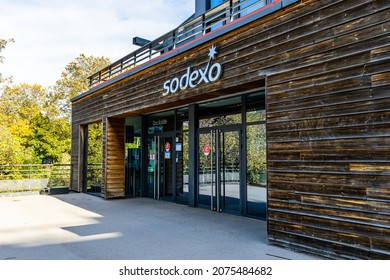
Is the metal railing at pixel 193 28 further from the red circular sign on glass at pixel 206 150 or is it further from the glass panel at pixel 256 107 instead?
the red circular sign on glass at pixel 206 150

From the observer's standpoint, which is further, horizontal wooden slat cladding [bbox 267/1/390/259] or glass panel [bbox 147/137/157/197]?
glass panel [bbox 147/137/157/197]

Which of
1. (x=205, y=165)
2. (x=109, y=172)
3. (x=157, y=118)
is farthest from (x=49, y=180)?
(x=205, y=165)

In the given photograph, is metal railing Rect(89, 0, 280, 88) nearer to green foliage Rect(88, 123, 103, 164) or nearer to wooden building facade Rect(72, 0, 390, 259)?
wooden building facade Rect(72, 0, 390, 259)

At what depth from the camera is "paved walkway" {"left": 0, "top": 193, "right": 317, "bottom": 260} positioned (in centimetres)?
411

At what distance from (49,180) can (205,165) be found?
7.59 m

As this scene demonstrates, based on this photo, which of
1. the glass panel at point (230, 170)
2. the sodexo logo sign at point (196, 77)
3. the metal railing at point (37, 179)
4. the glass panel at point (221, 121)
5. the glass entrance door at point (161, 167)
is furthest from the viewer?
the metal railing at point (37, 179)

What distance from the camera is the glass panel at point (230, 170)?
22.6ft

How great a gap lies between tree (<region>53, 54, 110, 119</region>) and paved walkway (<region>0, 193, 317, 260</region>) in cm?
1606

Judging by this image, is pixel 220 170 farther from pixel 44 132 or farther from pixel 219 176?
pixel 44 132

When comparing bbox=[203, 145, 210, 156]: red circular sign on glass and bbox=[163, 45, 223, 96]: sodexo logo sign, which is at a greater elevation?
bbox=[163, 45, 223, 96]: sodexo logo sign

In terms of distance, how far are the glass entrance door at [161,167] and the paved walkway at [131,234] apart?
1310mm

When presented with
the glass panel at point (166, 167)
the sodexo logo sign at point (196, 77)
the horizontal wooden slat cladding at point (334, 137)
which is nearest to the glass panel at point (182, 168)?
the glass panel at point (166, 167)

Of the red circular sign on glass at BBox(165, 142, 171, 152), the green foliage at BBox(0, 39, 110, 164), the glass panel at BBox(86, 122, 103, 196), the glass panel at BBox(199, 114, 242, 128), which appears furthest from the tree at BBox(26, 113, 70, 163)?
the glass panel at BBox(199, 114, 242, 128)

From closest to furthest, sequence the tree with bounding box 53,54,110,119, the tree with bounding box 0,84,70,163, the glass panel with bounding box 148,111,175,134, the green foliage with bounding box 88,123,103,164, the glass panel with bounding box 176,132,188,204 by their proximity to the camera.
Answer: the glass panel with bounding box 176,132,188,204 → the glass panel with bounding box 148,111,175,134 → the green foliage with bounding box 88,123,103,164 → the tree with bounding box 53,54,110,119 → the tree with bounding box 0,84,70,163
